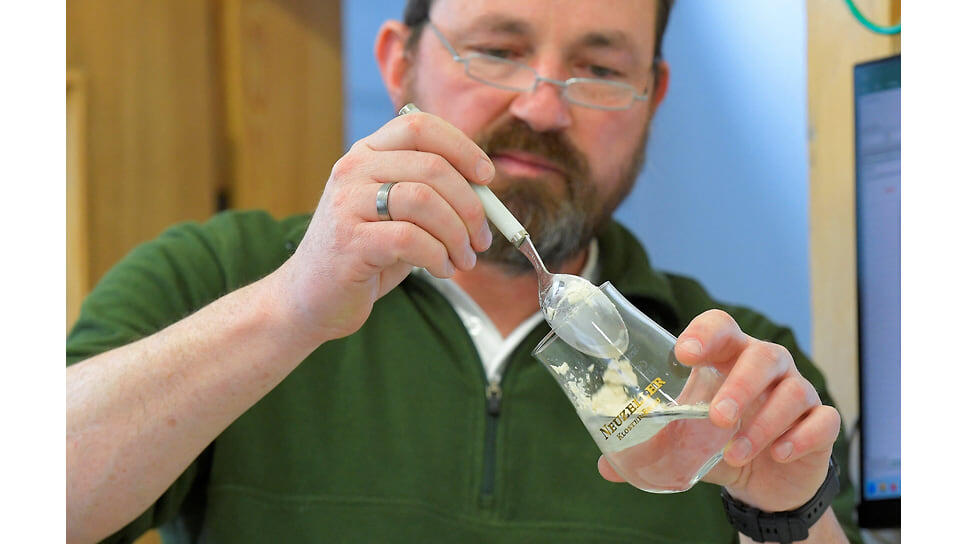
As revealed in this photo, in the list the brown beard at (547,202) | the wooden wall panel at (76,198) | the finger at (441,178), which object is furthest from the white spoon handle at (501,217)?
the wooden wall panel at (76,198)

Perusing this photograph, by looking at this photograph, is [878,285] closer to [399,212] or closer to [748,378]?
[748,378]

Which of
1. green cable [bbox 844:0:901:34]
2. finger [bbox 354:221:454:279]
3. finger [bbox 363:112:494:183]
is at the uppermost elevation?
green cable [bbox 844:0:901:34]

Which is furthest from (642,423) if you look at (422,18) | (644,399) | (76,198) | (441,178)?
(76,198)

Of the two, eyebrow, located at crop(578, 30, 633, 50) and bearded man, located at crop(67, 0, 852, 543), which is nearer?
bearded man, located at crop(67, 0, 852, 543)

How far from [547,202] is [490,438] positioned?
257 millimetres

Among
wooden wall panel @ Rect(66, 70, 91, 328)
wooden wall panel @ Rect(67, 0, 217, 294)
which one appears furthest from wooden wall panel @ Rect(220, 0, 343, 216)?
wooden wall panel @ Rect(66, 70, 91, 328)

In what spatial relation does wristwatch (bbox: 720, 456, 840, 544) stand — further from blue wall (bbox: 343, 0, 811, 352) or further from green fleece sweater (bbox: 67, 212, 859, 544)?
blue wall (bbox: 343, 0, 811, 352)

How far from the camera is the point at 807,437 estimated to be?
2.13 ft

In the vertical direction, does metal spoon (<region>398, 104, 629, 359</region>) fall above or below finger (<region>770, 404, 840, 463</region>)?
above

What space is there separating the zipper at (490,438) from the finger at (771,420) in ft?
1.25

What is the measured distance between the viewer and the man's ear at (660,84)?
1.16m

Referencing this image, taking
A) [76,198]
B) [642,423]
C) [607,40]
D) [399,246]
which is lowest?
[642,423]

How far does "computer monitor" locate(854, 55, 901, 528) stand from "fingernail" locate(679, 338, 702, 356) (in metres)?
0.49

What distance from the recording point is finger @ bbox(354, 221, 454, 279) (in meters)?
0.67
